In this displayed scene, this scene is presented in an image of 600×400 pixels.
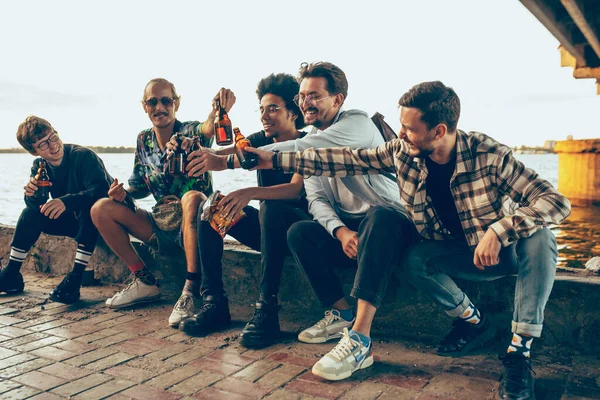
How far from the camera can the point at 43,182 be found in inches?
153

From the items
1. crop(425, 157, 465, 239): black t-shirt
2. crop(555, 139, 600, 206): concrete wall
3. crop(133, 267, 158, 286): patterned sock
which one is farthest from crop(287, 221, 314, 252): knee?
crop(555, 139, 600, 206): concrete wall

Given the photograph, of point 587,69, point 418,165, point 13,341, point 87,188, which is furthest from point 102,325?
point 587,69

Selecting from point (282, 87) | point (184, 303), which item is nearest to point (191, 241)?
point (184, 303)

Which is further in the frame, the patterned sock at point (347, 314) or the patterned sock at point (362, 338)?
the patterned sock at point (347, 314)

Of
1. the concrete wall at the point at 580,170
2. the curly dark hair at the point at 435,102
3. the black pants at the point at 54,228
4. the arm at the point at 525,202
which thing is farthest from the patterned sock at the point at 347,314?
the concrete wall at the point at 580,170

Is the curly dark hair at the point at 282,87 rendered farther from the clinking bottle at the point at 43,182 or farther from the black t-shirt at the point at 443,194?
Answer: the clinking bottle at the point at 43,182

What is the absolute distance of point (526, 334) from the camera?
225cm

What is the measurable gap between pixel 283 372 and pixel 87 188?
7.13ft

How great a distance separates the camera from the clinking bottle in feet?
12.7

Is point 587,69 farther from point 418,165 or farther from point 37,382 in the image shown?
point 37,382

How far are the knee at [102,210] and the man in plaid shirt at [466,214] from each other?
1.60 meters

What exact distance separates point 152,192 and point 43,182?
81 centimetres

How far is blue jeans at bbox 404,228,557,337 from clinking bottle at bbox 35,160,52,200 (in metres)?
2.69

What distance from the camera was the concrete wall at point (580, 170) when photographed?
15.6 m
